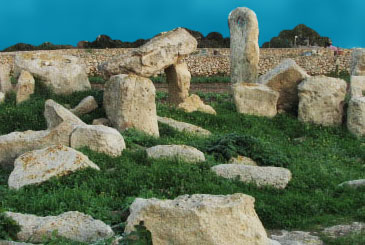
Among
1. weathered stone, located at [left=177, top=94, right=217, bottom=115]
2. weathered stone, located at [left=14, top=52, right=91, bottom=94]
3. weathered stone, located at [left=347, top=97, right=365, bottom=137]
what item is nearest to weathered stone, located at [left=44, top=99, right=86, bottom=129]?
weathered stone, located at [left=14, top=52, right=91, bottom=94]

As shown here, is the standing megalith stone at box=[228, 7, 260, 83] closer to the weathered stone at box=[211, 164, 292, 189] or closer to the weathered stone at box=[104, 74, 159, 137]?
the weathered stone at box=[104, 74, 159, 137]

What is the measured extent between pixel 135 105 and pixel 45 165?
168 inches

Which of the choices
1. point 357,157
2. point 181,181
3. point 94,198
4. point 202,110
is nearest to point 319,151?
point 357,157

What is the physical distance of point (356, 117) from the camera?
17.2 meters

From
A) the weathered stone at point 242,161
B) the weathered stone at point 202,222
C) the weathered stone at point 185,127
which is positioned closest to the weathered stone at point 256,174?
the weathered stone at point 242,161

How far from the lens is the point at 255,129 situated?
16969 millimetres

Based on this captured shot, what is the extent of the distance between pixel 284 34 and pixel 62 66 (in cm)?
4907

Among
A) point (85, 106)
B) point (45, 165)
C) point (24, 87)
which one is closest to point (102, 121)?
point (85, 106)

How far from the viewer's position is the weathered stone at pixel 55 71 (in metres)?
18.5

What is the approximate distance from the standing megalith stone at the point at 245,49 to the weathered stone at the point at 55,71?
558cm

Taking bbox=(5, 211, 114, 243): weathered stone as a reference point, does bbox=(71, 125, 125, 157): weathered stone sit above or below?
above

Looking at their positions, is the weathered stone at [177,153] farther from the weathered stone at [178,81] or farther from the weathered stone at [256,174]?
the weathered stone at [178,81]

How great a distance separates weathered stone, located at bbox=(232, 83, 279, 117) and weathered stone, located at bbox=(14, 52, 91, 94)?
4613 mm

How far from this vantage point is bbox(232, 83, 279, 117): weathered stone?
1852cm
